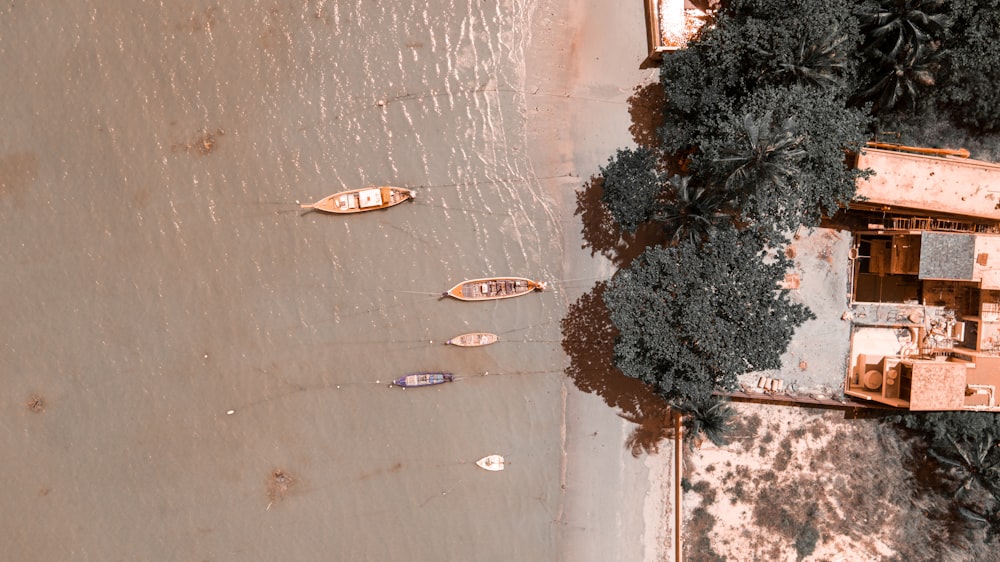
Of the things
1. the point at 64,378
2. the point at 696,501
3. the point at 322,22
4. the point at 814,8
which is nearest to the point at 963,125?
the point at 814,8

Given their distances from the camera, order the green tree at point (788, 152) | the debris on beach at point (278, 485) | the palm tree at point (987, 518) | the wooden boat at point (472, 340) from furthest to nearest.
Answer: the debris on beach at point (278, 485) → the wooden boat at point (472, 340) → the palm tree at point (987, 518) → the green tree at point (788, 152)

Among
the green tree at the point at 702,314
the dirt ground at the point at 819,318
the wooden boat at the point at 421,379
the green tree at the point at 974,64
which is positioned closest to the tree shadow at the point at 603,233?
the green tree at the point at 702,314

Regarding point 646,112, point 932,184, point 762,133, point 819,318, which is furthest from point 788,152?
point 819,318

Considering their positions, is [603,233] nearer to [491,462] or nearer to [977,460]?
[491,462]

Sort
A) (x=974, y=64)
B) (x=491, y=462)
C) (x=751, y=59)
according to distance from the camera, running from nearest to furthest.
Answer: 1. (x=974, y=64)
2. (x=751, y=59)
3. (x=491, y=462)

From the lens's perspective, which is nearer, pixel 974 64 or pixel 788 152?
pixel 788 152

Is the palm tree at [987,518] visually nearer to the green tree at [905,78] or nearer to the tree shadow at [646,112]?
the green tree at [905,78]

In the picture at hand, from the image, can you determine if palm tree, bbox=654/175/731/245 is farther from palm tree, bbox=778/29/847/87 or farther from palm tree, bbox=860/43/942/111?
palm tree, bbox=860/43/942/111

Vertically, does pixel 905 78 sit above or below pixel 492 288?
above

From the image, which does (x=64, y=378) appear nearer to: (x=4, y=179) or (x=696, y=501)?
(x=4, y=179)
